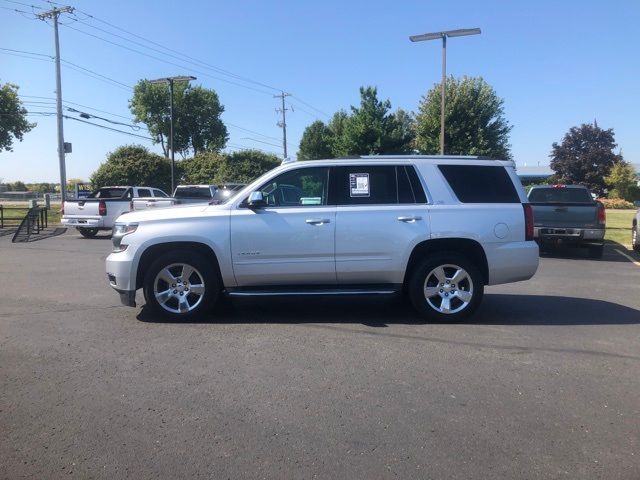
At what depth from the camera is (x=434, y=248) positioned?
21.2 ft

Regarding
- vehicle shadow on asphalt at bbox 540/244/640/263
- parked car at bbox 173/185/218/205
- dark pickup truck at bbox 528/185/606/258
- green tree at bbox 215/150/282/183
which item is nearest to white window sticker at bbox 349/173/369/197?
dark pickup truck at bbox 528/185/606/258

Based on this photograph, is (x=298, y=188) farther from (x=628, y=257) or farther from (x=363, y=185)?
(x=628, y=257)

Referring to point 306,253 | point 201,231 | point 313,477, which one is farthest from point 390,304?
point 313,477

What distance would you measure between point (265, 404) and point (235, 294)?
2407mm

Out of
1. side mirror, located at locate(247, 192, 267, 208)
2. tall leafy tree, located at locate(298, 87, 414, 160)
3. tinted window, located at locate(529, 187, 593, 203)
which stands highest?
tall leafy tree, located at locate(298, 87, 414, 160)

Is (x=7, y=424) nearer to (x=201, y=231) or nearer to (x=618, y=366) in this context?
(x=201, y=231)

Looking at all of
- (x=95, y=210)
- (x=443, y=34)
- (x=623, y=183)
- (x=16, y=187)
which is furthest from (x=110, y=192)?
(x=16, y=187)

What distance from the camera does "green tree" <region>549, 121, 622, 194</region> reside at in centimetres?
5622

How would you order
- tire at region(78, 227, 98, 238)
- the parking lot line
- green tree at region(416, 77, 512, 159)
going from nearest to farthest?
1. the parking lot line
2. tire at region(78, 227, 98, 238)
3. green tree at region(416, 77, 512, 159)

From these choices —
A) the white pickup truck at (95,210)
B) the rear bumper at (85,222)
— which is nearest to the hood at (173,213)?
the white pickup truck at (95,210)

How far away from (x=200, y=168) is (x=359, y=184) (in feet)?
138

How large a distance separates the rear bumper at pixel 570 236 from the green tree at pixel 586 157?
47.9m

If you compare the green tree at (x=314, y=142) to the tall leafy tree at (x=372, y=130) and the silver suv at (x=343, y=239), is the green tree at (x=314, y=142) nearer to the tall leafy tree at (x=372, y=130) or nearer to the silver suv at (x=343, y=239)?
the tall leafy tree at (x=372, y=130)

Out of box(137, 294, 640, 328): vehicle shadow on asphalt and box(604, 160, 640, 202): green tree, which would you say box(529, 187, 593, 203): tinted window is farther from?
box(604, 160, 640, 202): green tree
